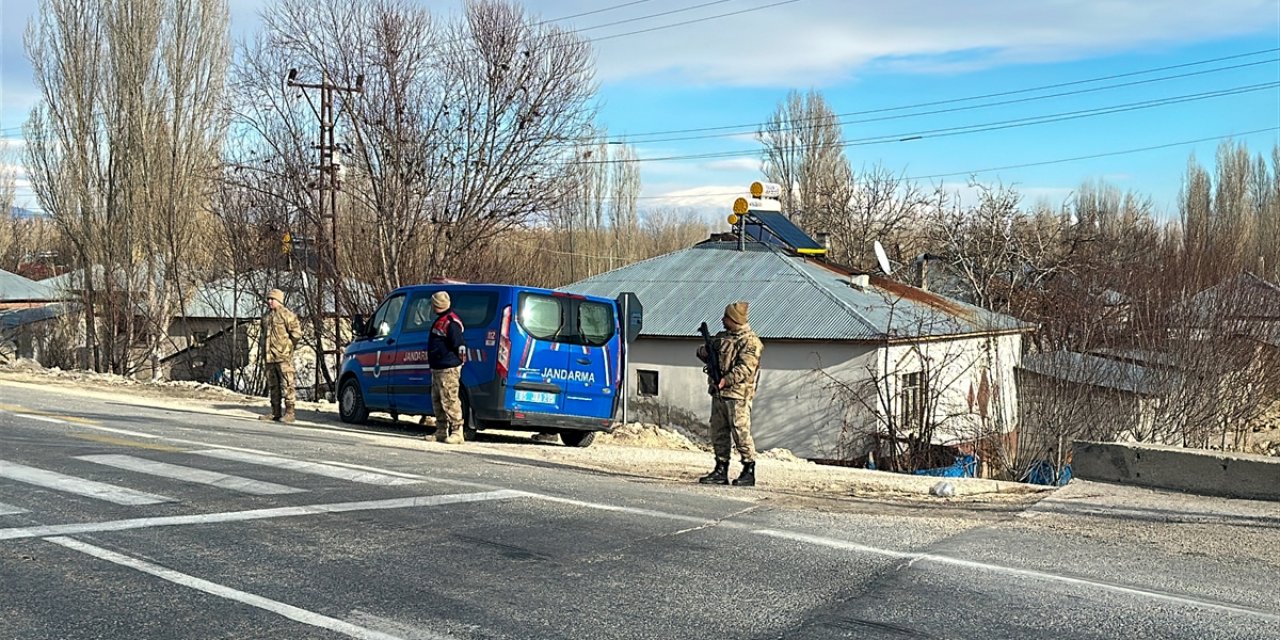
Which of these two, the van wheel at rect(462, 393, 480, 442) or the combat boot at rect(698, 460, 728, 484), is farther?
the van wheel at rect(462, 393, 480, 442)

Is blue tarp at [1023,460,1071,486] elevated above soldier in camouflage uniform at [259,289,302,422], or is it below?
below

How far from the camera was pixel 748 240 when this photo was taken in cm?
3250

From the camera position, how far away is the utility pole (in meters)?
28.5

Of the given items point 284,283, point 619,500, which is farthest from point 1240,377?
point 284,283

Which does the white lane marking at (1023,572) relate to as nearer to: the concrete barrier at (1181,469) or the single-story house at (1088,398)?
the concrete barrier at (1181,469)

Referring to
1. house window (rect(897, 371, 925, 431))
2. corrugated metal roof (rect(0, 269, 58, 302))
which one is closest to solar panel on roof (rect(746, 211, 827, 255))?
house window (rect(897, 371, 925, 431))

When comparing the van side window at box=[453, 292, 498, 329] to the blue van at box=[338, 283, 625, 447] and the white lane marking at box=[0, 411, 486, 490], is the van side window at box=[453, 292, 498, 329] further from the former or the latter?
the white lane marking at box=[0, 411, 486, 490]

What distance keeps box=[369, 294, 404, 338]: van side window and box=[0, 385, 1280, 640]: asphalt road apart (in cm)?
507

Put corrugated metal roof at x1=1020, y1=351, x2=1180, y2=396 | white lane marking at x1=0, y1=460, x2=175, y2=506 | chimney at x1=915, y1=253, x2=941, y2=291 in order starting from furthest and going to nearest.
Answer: chimney at x1=915, y1=253, x2=941, y2=291 < corrugated metal roof at x1=1020, y1=351, x2=1180, y2=396 < white lane marking at x1=0, y1=460, x2=175, y2=506

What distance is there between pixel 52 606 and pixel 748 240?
1100 inches

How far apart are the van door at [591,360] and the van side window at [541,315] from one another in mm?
229

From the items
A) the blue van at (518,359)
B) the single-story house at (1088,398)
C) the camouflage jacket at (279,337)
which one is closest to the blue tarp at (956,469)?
the single-story house at (1088,398)

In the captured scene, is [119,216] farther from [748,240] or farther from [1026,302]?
[1026,302]

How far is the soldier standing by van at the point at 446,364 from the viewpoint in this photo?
13336 millimetres
